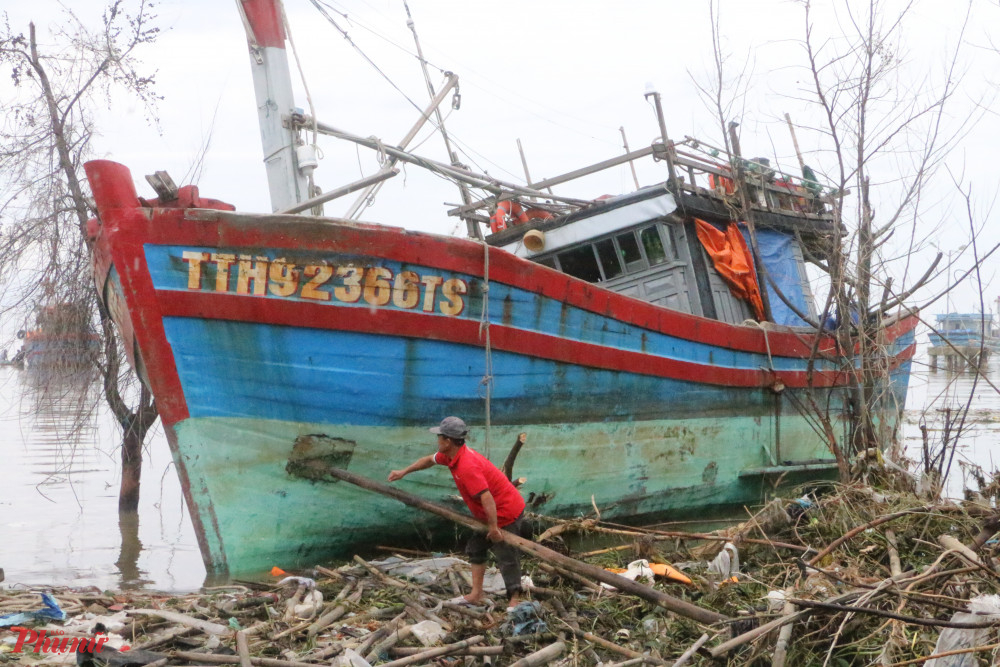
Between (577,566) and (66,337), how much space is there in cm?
709

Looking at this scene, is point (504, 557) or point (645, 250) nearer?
point (504, 557)

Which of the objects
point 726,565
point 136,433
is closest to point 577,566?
point 726,565

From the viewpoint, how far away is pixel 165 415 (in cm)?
714

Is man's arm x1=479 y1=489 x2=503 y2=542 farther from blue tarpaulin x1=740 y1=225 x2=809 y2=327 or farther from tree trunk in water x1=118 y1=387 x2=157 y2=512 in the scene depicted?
blue tarpaulin x1=740 y1=225 x2=809 y2=327

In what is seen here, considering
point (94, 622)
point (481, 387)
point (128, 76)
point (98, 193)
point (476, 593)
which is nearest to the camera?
point (94, 622)

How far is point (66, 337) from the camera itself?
10.2 metres

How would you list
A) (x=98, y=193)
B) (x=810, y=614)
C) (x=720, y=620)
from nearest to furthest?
(x=810, y=614) → (x=720, y=620) → (x=98, y=193)

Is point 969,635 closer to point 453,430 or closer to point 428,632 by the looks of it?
point 428,632

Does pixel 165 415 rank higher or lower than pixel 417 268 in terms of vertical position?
lower

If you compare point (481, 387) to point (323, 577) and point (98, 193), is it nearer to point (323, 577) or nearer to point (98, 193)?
point (323, 577)

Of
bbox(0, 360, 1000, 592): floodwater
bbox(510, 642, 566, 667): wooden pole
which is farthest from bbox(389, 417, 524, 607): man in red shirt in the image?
bbox(0, 360, 1000, 592): floodwater

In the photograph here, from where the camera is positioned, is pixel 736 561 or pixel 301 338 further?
pixel 301 338

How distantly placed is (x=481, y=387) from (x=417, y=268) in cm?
118

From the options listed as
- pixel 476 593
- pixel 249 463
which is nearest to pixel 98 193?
pixel 249 463
